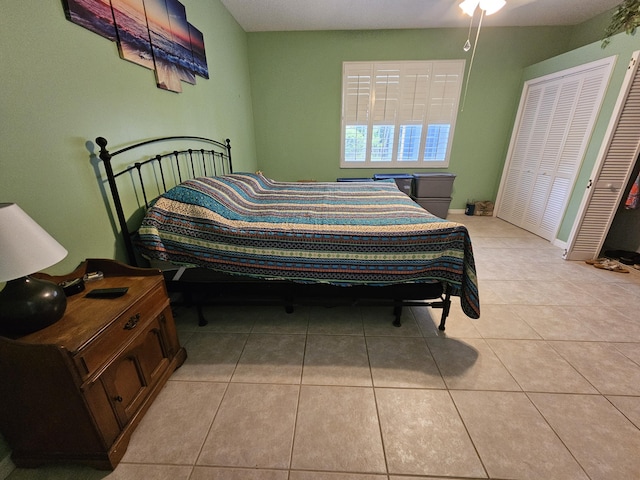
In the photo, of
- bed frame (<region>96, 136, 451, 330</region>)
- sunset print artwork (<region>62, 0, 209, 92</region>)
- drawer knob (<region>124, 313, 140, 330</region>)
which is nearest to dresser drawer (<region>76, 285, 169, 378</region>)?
drawer knob (<region>124, 313, 140, 330</region>)

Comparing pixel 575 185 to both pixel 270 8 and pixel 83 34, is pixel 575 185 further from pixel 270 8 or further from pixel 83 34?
pixel 83 34

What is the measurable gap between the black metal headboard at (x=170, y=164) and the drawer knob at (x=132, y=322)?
0.64m

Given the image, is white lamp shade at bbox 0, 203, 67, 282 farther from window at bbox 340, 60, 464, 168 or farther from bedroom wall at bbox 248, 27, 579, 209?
window at bbox 340, 60, 464, 168

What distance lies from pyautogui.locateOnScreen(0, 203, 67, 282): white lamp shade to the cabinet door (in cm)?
47

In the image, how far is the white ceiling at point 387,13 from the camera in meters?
2.98

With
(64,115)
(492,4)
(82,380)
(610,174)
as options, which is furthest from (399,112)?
(82,380)

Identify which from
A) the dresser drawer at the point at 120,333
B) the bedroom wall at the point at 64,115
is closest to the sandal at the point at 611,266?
the dresser drawer at the point at 120,333

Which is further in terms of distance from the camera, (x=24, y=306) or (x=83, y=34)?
(x=83, y=34)

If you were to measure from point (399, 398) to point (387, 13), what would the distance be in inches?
163

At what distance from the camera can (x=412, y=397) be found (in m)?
1.34

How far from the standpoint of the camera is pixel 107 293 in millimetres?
1127

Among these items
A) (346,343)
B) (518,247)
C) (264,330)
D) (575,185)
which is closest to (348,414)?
(346,343)

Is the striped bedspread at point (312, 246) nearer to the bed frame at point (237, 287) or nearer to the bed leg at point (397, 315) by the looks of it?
the bed frame at point (237, 287)

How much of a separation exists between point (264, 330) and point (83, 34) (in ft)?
6.45
